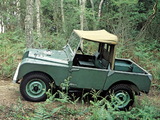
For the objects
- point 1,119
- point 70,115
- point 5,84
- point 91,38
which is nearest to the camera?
point 1,119

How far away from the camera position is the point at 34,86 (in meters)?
5.36

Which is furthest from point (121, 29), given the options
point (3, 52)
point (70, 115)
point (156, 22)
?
point (70, 115)

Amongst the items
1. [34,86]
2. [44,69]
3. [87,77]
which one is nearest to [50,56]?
[44,69]

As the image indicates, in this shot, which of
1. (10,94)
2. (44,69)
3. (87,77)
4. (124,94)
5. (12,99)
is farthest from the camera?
(10,94)

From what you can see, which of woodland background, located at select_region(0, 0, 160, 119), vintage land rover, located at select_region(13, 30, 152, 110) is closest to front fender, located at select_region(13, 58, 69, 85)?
vintage land rover, located at select_region(13, 30, 152, 110)

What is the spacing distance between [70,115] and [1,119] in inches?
55.7

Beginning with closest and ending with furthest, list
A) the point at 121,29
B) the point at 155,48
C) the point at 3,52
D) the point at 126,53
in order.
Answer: the point at 3,52, the point at 126,53, the point at 121,29, the point at 155,48

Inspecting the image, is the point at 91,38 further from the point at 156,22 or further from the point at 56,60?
the point at 156,22

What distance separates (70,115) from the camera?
14.9ft

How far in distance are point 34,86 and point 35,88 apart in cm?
6

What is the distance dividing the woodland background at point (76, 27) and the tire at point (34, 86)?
2.15 meters

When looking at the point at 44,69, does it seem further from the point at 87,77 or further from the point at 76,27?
the point at 76,27

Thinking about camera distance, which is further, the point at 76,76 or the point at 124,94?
the point at 124,94

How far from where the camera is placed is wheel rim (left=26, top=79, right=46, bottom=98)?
5332 millimetres
